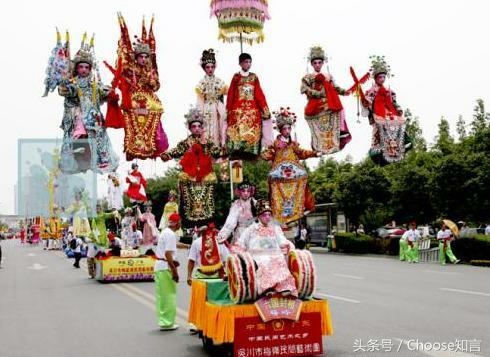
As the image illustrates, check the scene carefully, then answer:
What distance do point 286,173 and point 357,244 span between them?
25919 mm

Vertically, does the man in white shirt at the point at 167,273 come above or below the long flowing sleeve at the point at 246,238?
below

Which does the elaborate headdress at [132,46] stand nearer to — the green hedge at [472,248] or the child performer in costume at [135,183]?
the child performer in costume at [135,183]

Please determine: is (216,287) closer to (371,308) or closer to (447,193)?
(371,308)

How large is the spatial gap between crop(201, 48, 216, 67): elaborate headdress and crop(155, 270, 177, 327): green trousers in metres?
3.07

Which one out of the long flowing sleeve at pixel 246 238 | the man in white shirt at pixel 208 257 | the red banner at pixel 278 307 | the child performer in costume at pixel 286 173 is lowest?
the red banner at pixel 278 307

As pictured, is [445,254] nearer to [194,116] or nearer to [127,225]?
[127,225]

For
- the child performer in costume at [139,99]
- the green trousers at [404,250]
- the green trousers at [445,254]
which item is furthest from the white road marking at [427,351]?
the green trousers at [404,250]

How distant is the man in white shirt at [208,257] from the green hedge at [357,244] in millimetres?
24641

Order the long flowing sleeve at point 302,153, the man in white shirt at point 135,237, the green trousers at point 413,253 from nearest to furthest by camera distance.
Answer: the long flowing sleeve at point 302,153 → the man in white shirt at point 135,237 → the green trousers at point 413,253

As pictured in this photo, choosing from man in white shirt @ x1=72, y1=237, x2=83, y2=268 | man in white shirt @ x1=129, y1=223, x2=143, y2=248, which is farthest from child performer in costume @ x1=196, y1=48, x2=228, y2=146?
man in white shirt @ x1=72, y1=237, x2=83, y2=268

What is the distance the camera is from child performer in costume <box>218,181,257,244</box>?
832 centimetres

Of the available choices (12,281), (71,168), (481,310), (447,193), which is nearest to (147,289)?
(12,281)

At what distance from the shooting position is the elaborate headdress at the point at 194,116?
9.04 metres

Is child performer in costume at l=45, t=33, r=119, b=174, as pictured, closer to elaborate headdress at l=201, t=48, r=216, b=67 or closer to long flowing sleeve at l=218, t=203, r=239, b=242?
elaborate headdress at l=201, t=48, r=216, b=67
